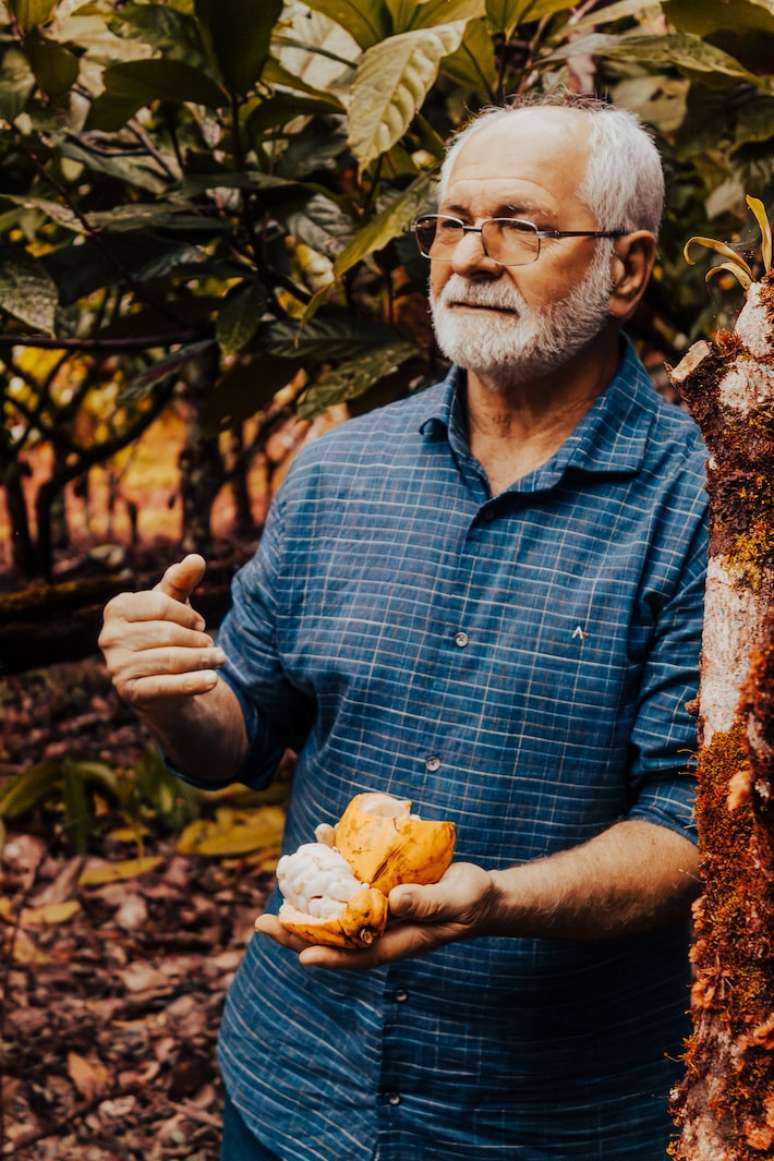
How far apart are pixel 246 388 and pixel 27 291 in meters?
0.42

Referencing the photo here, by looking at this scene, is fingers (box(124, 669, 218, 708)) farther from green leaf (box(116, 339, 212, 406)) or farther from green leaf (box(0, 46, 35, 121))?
green leaf (box(0, 46, 35, 121))

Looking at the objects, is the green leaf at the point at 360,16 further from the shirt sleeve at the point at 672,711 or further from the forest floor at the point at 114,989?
the forest floor at the point at 114,989

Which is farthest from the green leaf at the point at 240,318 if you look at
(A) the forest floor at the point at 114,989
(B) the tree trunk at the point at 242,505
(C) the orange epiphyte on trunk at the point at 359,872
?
(B) the tree trunk at the point at 242,505

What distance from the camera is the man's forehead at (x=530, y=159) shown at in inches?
60.5

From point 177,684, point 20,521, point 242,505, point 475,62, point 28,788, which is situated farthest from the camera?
point 242,505

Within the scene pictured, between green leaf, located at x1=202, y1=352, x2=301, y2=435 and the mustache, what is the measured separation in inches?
26.9

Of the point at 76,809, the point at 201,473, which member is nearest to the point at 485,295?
the point at 201,473

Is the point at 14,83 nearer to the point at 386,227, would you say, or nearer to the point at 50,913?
the point at 386,227

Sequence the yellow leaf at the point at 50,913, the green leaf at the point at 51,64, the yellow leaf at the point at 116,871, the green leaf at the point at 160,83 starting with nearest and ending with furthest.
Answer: the green leaf at the point at 160,83 → the green leaf at the point at 51,64 → the yellow leaf at the point at 50,913 → the yellow leaf at the point at 116,871

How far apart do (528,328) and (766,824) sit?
806 millimetres

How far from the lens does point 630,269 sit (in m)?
1.63

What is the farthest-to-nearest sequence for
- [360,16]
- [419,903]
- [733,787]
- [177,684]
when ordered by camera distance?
[360,16]
[177,684]
[419,903]
[733,787]

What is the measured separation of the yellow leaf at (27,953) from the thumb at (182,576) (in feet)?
6.21

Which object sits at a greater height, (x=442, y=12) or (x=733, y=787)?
(x=442, y=12)
